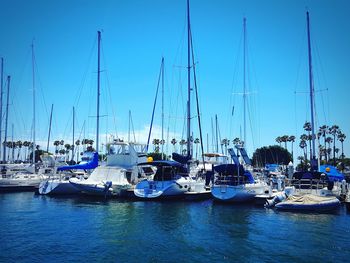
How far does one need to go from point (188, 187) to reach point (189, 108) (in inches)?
438

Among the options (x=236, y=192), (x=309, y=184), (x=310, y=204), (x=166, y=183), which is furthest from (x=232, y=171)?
(x=310, y=204)

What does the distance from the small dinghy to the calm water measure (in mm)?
1047

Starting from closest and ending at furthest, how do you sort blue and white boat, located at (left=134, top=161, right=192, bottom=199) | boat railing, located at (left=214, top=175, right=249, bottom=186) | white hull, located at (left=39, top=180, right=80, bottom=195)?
boat railing, located at (left=214, top=175, right=249, bottom=186) < blue and white boat, located at (left=134, top=161, right=192, bottom=199) < white hull, located at (left=39, top=180, right=80, bottom=195)

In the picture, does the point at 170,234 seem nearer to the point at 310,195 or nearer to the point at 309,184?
the point at 310,195

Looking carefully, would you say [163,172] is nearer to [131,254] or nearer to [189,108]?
[189,108]

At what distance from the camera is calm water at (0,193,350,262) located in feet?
53.4

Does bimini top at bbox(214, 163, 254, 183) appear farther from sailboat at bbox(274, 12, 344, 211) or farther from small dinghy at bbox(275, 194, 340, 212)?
small dinghy at bbox(275, 194, 340, 212)

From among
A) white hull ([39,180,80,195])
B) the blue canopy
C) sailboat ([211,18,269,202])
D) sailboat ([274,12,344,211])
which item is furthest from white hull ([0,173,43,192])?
sailboat ([274,12,344,211])

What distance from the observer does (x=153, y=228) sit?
74.5 ft

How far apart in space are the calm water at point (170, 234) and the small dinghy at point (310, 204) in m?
1.05

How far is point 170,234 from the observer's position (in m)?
20.9

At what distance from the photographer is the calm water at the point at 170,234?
53.4 ft

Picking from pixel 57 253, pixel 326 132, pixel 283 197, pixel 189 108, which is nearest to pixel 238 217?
pixel 283 197

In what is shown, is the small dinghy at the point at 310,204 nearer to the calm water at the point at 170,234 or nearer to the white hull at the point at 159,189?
the calm water at the point at 170,234
